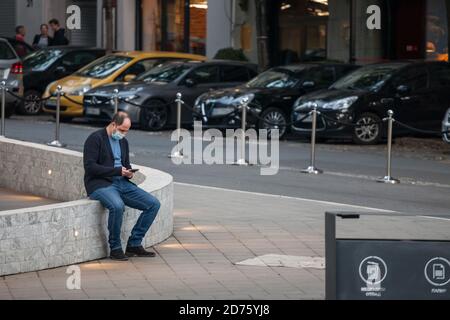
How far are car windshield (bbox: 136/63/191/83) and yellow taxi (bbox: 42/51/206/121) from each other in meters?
0.75

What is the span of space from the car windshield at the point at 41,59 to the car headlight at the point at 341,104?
8969mm

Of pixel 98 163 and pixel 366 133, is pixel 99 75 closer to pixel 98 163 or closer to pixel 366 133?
pixel 366 133

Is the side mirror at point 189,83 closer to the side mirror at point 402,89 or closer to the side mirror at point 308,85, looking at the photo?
the side mirror at point 308,85

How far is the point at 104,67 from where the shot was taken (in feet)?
92.6

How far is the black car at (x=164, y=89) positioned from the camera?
25.0 metres

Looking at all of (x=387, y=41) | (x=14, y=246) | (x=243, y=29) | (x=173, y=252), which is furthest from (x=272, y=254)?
(x=243, y=29)

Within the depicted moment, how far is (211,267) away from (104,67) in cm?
1788

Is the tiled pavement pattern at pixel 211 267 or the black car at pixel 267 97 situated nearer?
the tiled pavement pattern at pixel 211 267

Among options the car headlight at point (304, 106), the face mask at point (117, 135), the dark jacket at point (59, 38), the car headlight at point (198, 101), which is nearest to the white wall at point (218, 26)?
the dark jacket at point (59, 38)

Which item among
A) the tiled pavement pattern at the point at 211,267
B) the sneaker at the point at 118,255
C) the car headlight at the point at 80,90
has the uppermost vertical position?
the car headlight at the point at 80,90

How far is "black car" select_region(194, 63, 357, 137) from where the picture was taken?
2409 centimetres

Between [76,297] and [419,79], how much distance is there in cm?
1548

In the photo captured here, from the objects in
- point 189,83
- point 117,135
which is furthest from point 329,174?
point 189,83
